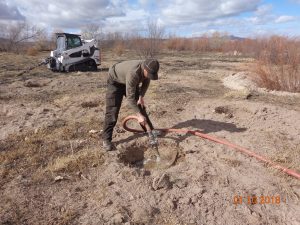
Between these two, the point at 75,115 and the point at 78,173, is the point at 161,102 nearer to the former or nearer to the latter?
the point at 75,115

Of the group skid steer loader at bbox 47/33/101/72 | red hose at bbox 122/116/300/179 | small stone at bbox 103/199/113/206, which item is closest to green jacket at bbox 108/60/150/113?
red hose at bbox 122/116/300/179

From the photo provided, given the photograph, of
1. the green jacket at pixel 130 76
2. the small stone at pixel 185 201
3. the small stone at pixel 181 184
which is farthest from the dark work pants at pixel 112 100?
the small stone at pixel 185 201

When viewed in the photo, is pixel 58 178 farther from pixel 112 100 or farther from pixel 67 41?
pixel 67 41

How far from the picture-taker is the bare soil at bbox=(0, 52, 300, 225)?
3.28 m

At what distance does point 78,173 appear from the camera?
4004 millimetres

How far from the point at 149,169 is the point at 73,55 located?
9.37m

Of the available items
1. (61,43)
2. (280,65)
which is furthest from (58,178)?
(61,43)

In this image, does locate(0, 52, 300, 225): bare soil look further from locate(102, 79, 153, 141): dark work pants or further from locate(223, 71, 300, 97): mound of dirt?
locate(223, 71, 300, 97): mound of dirt

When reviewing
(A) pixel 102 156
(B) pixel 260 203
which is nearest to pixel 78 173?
(A) pixel 102 156

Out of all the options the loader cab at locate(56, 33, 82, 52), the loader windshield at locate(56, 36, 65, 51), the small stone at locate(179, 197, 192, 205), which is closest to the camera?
the small stone at locate(179, 197, 192, 205)

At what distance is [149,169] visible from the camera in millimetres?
4438

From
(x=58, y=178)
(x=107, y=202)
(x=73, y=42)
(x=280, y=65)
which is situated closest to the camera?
(x=107, y=202)

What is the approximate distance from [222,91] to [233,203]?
5734 mm

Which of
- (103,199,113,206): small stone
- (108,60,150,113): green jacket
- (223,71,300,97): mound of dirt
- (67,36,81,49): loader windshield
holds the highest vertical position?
(67,36,81,49): loader windshield
